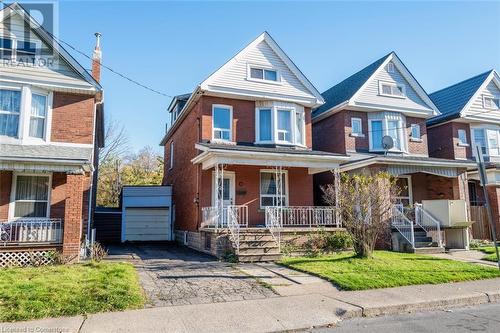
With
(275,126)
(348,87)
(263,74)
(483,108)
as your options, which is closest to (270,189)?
(275,126)

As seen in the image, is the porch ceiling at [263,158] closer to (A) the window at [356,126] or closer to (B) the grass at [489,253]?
(A) the window at [356,126]

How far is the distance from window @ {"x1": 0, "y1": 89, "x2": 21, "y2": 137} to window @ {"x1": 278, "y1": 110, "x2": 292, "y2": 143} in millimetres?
10922

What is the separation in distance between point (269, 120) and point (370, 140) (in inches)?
244

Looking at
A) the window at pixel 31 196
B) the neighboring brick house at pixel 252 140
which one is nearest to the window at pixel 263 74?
the neighboring brick house at pixel 252 140

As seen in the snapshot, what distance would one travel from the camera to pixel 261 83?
18.8 metres

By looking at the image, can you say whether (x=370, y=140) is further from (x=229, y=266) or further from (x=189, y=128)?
(x=229, y=266)

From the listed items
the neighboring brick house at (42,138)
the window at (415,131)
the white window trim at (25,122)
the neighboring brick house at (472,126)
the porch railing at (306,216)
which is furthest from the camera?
the neighboring brick house at (472,126)

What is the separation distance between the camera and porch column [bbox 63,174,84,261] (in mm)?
12688

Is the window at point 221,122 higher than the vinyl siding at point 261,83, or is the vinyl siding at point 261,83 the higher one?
the vinyl siding at point 261,83

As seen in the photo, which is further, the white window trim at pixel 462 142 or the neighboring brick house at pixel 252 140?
the white window trim at pixel 462 142

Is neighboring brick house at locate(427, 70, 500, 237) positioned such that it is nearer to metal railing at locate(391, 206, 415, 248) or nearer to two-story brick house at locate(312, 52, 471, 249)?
two-story brick house at locate(312, 52, 471, 249)

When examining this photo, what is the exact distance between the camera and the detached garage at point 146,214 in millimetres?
21284

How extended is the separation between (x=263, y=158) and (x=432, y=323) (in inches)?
387

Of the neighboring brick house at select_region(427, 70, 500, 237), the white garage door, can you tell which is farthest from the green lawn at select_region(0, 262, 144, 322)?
the neighboring brick house at select_region(427, 70, 500, 237)
